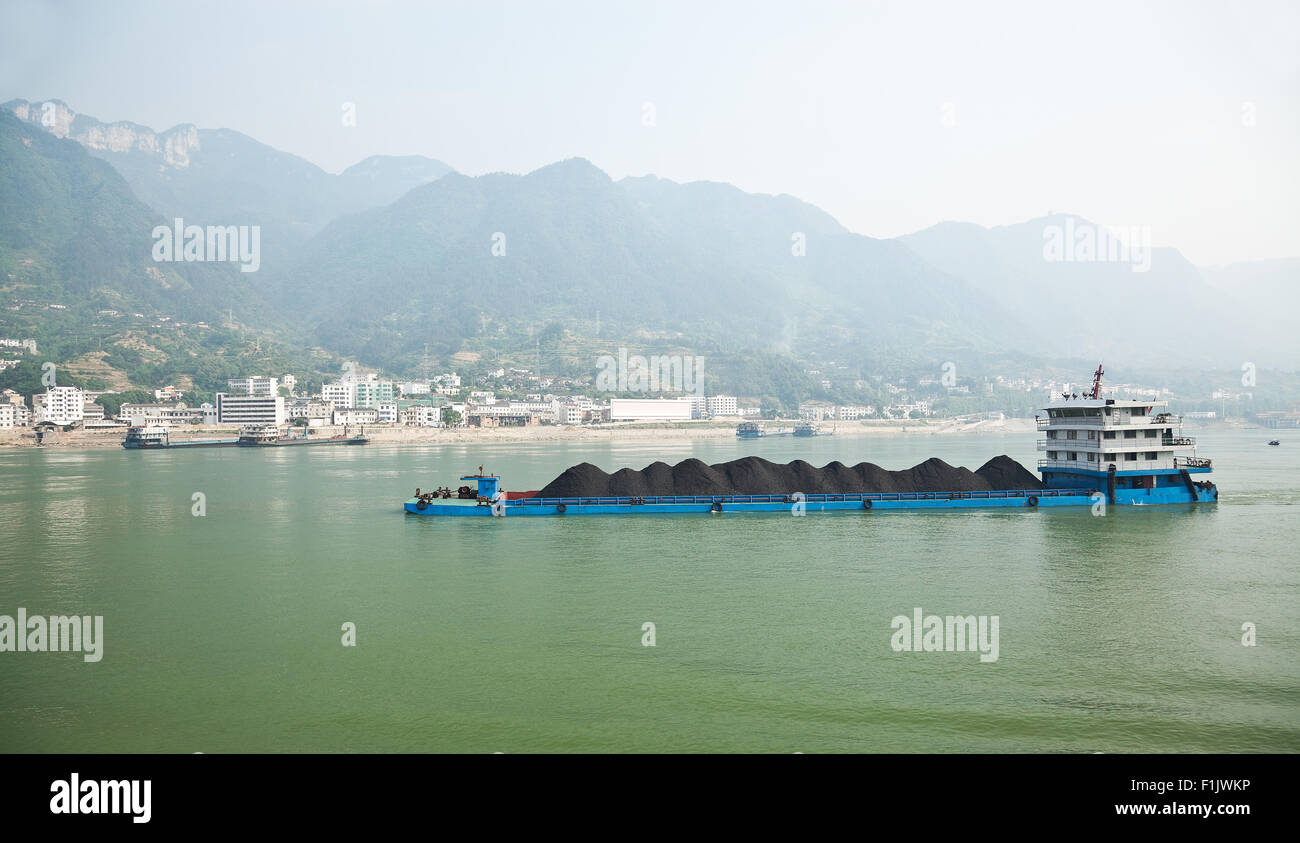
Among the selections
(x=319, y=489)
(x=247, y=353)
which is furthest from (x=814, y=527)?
(x=247, y=353)

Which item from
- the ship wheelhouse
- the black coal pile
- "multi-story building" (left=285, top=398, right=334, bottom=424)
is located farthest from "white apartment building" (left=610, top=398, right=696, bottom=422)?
the ship wheelhouse

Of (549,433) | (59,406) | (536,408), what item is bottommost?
(549,433)

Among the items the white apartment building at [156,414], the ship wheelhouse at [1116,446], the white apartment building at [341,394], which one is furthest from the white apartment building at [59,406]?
the ship wheelhouse at [1116,446]

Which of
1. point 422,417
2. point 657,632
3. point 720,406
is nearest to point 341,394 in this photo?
point 422,417

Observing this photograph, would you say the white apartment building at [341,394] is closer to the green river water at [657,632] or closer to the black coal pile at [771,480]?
the green river water at [657,632]

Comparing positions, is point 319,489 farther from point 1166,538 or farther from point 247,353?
point 247,353

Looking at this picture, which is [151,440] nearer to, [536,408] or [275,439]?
[275,439]
